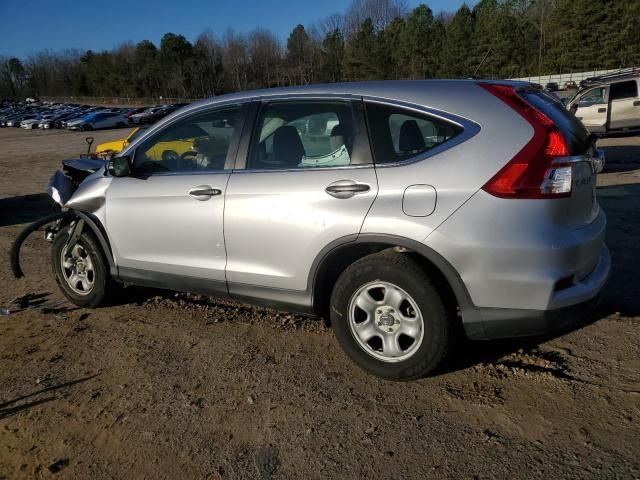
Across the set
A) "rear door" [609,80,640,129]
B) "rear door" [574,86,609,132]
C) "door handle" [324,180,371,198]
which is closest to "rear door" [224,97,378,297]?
"door handle" [324,180,371,198]

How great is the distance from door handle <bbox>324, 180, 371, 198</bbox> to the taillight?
2.24ft

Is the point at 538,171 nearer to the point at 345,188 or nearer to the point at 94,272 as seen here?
the point at 345,188

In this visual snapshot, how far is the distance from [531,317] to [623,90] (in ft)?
48.7

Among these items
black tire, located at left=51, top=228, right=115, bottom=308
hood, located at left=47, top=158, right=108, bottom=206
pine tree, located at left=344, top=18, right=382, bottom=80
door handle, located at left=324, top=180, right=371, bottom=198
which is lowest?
black tire, located at left=51, top=228, right=115, bottom=308

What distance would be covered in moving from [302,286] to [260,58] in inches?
3538

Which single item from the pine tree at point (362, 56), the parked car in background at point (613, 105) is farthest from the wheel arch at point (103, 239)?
the pine tree at point (362, 56)

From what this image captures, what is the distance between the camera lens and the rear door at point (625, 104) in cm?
1487

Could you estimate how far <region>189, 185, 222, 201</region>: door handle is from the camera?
3.70m

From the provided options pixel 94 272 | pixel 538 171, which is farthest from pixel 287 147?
pixel 94 272

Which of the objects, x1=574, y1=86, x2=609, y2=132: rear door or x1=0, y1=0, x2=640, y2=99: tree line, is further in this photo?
x1=0, y1=0, x2=640, y2=99: tree line

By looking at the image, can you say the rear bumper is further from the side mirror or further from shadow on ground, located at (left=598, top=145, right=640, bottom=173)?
shadow on ground, located at (left=598, top=145, right=640, bottom=173)

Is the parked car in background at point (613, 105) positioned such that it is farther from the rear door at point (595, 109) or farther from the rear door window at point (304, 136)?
the rear door window at point (304, 136)

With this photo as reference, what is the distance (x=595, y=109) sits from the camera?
1535 centimetres

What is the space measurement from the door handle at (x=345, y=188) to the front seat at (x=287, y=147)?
1.32ft
